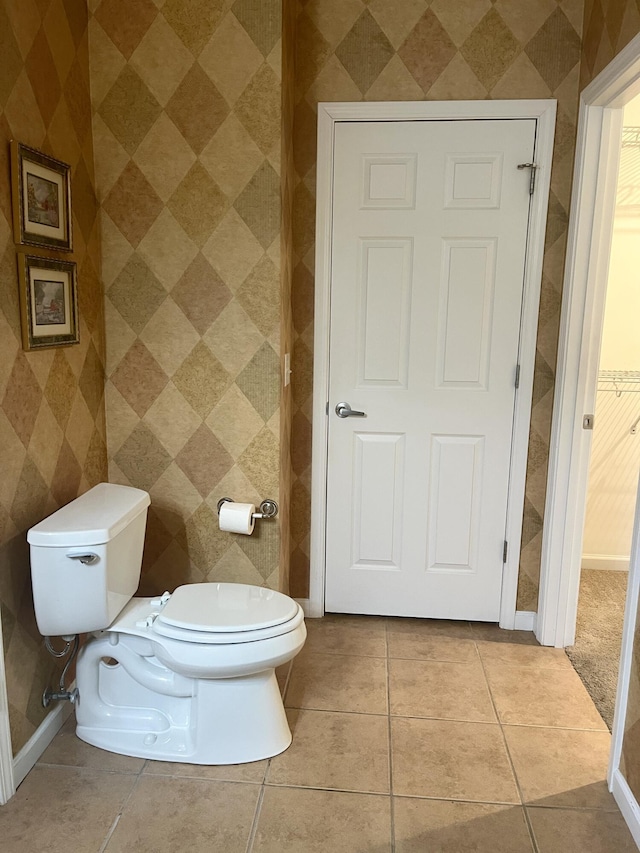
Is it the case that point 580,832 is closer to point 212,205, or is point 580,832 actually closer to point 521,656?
point 521,656

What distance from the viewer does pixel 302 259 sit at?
2779 mm

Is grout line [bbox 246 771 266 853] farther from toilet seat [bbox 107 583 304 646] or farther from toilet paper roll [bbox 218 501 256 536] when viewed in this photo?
toilet paper roll [bbox 218 501 256 536]

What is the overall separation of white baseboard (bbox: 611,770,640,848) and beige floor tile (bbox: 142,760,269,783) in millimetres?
1013

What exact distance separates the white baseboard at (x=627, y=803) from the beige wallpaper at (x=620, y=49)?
0.02 metres

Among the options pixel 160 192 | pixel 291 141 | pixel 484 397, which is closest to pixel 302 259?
pixel 291 141

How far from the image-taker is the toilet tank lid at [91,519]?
1.91 meters

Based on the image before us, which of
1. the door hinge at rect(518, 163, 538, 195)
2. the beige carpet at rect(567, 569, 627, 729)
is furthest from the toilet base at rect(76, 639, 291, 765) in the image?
the door hinge at rect(518, 163, 538, 195)

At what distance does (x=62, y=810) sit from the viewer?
1.88 metres

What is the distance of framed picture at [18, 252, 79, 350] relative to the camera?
1.96 metres

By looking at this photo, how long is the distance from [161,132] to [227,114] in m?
0.24

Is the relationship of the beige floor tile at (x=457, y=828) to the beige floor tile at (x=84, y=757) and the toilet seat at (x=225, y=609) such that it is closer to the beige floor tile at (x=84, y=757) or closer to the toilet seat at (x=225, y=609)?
the toilet seat at (x=225, y=609)

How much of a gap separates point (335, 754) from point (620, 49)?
7.76 feet

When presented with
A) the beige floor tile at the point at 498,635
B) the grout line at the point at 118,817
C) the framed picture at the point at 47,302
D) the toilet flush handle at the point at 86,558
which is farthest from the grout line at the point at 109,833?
the beige floor tile at the point at 498,635

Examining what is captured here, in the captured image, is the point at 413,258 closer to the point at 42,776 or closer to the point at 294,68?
the point at 294,68
